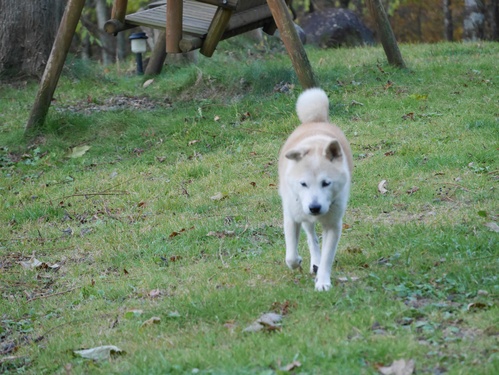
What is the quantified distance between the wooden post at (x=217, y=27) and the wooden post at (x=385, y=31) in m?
2.51

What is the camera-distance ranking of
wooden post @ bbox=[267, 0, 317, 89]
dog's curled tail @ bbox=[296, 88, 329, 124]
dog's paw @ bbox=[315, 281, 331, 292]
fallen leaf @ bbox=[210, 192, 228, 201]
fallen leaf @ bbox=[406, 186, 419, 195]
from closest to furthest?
dog's paw @ bbox=[315, 281, 331, 292], dog's curled tail @ bbox=[296, 88, 329, 124], fallen leaf @ bbox=[406, 186, 419, 195], fallen leaf @ bbox=[210, 192, 228, 201], wooden post @ bbox=[267, 0, 317, 89]

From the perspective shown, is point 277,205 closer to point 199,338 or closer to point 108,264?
point 108,264

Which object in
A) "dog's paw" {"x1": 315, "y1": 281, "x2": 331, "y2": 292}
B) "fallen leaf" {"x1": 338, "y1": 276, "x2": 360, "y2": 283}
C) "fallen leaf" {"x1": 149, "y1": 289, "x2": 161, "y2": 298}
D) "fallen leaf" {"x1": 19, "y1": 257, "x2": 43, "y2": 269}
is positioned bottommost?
"fallen leaf" {"x1": 19, "y1": 257, "x2": 43, "y2": 269}

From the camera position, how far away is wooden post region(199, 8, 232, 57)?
9414 millimetres

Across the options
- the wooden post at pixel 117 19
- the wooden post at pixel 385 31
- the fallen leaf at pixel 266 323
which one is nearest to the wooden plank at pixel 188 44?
the wooden post at pixel 117 19

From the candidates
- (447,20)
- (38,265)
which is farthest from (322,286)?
(447,20)

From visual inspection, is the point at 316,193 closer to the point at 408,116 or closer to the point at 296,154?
the point at 296,154

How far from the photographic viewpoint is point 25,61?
12.3 meters

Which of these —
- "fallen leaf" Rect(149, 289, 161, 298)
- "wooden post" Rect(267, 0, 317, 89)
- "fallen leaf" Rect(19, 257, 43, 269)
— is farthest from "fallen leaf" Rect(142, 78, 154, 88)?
"fallen leaf" Rect(149, 289, 161, 298)

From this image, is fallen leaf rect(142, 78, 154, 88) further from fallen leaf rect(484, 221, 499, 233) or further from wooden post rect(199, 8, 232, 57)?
fallen leaf rect(484, 221, 499, 233)

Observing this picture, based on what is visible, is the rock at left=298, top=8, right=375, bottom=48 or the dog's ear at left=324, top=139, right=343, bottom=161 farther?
the rock at left=298, top=8, right=375, bottom=48

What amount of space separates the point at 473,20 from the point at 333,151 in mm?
13499

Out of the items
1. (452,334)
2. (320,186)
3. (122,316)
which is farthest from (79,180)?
(452,334)

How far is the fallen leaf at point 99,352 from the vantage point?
4.58 meters
